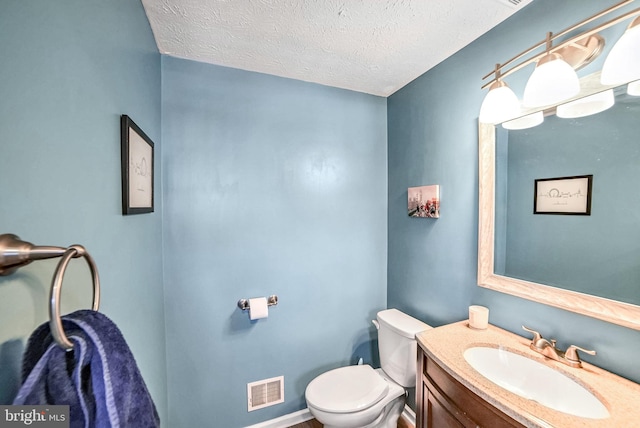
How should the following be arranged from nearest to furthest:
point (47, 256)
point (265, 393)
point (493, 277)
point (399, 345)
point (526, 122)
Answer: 1. point (47, 256)
2. point (526, 122)
3. point (493, 277)
4. point (399, 345)
5. point (265, 393)

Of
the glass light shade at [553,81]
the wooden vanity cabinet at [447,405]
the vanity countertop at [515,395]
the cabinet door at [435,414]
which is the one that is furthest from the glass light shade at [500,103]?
the cabinet door at [435,414]

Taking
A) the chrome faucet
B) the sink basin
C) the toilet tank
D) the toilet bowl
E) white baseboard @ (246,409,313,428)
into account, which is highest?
the chrome faucet

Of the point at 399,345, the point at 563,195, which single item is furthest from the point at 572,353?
the point at 399,345

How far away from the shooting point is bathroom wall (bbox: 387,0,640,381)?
954 mm

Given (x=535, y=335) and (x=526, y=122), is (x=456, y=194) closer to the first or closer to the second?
(x=526, y=122)

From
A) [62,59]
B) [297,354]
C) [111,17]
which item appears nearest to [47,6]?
[62,59]

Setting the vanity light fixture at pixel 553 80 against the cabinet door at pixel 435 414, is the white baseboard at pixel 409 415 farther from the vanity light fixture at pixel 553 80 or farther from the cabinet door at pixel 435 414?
the vanity light fixture at pixel 553 80

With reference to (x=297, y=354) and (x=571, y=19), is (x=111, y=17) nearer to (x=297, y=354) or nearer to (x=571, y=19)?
(x=571, y=19)

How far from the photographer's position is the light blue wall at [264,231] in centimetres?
150

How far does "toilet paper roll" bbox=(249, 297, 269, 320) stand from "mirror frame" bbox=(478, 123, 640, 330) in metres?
1.29

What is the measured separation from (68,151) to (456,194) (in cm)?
167

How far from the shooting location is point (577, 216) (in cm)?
97

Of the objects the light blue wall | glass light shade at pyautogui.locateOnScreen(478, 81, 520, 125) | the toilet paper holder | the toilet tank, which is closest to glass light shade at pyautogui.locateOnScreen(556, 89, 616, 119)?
glass light shade at pyautogui.locateOnScreen(478, 81, 520, 125)

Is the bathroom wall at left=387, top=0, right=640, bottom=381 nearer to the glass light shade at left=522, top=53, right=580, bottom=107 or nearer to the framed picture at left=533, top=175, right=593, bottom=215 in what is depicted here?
the glass light shade at left=522, top=53, right=580, bottom=107
